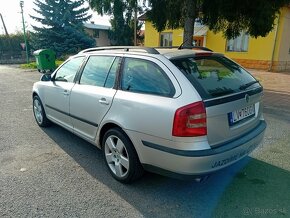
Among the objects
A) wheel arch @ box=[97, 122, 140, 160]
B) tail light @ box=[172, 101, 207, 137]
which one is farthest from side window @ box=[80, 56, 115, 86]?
tail light @ box=[172, 101, 207, 137]

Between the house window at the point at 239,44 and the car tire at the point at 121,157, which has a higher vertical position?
the house window at the point at 239,44

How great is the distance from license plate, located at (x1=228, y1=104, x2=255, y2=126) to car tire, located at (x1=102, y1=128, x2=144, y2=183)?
1.13 meters

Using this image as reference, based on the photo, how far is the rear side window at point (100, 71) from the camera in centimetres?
334

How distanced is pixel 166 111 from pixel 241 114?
94 centimetres

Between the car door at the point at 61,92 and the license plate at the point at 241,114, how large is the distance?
2.42m

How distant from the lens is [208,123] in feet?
8.30

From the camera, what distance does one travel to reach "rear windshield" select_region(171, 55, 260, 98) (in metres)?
2.71

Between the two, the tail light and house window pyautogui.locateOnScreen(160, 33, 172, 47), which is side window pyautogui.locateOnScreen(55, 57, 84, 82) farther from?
house window pyautogui.locateOnScreen(160, 33, 172, 47)

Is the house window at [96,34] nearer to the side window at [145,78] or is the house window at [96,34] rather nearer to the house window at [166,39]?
the house window at [166,39]

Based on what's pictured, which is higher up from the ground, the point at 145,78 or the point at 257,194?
the point at 145,78

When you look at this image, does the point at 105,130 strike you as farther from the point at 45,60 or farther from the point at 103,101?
the point at 45,60

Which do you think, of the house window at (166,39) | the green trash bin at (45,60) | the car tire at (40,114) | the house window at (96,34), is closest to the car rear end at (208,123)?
the car tire at (40,114)

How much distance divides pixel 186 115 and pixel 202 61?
94 cm

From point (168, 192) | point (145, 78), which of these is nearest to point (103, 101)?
point (145, 78)
